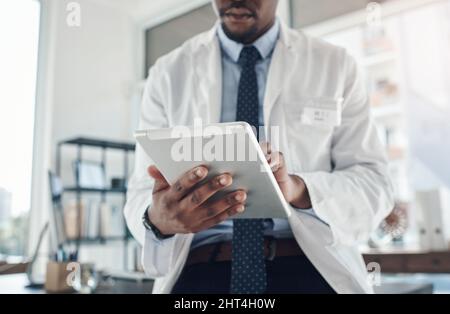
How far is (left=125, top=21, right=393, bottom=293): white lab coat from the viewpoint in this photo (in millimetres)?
677

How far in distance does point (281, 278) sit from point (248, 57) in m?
0.36

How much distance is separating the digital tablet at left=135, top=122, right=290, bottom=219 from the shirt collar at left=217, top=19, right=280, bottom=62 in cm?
29

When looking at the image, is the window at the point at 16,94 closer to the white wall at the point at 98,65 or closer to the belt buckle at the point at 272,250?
the white wall at the point at 98,65

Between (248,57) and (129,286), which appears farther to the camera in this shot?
(129,286)

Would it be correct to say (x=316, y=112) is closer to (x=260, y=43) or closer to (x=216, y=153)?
(x=260, y=43)

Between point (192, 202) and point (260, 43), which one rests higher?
point (260, 43)

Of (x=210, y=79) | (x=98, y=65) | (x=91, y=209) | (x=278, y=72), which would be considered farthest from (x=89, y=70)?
(x=91, y=209)

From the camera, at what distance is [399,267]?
195 centimetres

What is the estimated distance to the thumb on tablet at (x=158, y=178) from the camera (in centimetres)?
56

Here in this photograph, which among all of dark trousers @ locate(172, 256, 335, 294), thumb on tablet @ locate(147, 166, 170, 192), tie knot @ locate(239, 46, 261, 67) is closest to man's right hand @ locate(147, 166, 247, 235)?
thumb on tablet @ locate(147, 166, 170, 192)

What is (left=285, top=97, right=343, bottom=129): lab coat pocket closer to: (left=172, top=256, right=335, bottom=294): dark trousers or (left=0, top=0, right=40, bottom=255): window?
Result: (left=172, top=256, right=335, bottom=294): dark trousers

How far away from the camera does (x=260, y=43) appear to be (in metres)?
0.73

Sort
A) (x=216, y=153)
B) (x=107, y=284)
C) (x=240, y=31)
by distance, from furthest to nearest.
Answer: (x=107, y=284), (x=240, y=31), (x=216, y=153)

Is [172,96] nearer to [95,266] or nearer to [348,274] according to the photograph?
[348,274]
